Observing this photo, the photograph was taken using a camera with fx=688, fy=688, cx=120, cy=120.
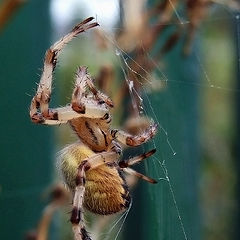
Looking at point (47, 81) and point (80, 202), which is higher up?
point (47, 81)

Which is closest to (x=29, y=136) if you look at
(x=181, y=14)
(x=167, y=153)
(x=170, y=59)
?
(x=170, y=59)

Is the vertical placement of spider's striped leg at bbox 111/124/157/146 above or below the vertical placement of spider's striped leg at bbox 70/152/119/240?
above

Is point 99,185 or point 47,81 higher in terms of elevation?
point 47,81

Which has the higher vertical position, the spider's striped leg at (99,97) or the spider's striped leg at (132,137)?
the spider's striped leg at (99,97)

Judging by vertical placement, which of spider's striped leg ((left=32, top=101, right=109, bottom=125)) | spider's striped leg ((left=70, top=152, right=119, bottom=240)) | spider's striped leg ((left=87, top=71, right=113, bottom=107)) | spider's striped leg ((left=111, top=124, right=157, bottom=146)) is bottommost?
spider's striped leg ((left=70, top=152, right=119, bottom=240))

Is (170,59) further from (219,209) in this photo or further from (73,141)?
(219,209)

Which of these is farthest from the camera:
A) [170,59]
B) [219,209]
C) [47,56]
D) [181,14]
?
[219,209]
